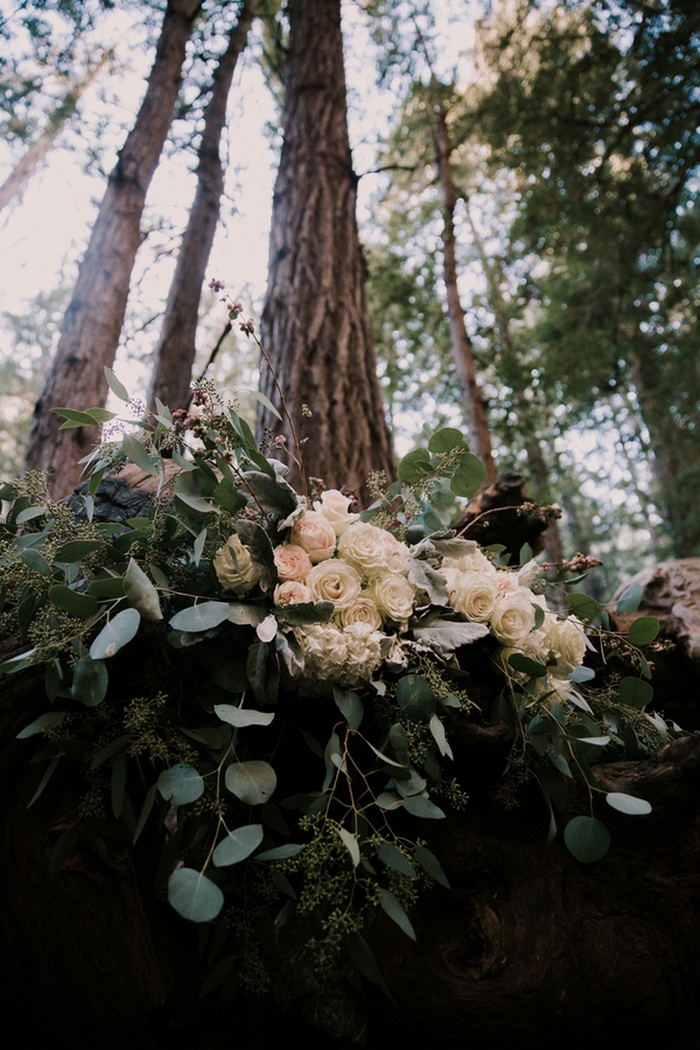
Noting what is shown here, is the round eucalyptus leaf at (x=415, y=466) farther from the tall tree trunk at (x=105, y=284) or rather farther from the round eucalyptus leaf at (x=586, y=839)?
the tall tree trunk at (x=105, y=284)

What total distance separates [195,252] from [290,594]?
537 centimetres

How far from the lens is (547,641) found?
1312 mm

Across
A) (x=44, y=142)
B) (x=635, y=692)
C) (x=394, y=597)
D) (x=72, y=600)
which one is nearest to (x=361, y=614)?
(x=394, y=597)

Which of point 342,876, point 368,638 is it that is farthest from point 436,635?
point 342,876

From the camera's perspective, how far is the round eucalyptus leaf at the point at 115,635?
2.87 ft

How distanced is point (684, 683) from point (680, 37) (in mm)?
5649

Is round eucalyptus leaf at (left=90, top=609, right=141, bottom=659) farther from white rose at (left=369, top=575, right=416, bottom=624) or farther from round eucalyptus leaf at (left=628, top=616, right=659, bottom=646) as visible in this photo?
round eucalyptus leaf at (left=628, top=616, right=659, bottom=646)

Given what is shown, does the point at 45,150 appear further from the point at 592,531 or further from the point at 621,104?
the point at 592,531

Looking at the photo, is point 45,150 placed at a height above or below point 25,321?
below

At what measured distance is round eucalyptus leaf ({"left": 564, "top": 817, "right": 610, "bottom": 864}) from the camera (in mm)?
1055

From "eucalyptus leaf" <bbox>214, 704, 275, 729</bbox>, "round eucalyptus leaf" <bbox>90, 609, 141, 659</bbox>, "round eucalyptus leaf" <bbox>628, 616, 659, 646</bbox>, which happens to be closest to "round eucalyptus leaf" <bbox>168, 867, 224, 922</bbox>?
"eucalyptus leaf" <bbox>214, 704, 275, 729</bbox>

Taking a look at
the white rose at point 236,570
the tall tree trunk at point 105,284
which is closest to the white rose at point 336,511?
→ the white rose at point 236,570

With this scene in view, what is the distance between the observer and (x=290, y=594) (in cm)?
111

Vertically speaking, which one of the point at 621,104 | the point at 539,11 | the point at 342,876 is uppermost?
the point at 539,11
